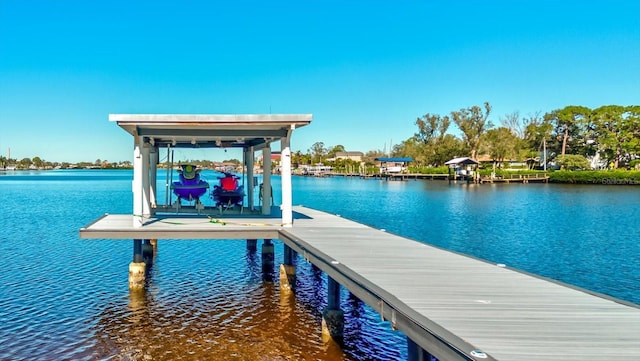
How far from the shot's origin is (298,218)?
14383 millimetres

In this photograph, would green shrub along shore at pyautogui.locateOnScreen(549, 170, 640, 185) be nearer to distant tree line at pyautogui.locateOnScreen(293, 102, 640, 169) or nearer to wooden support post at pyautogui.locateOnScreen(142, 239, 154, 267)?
distant tree line at pyautogui.locateOnScreen(293, 102, 640, 169)

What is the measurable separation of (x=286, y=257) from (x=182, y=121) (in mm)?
4065

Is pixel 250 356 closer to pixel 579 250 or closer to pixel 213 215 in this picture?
pixel 213 215

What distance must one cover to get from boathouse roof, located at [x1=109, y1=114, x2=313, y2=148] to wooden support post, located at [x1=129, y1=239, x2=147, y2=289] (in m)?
2.66

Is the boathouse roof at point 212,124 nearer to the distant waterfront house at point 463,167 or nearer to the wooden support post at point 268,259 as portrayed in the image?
the wooden support post at point 268,259

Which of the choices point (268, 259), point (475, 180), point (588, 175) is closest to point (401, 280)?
point (268, 259)

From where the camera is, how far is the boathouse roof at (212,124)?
1112cm

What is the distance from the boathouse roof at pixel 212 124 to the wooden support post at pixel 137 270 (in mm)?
2662

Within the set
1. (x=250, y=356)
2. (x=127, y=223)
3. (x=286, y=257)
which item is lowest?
(x=250, y=356)

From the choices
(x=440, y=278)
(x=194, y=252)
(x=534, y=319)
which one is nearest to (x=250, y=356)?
(x=440, y=278)

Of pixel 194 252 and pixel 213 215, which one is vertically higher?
pixel 213 215

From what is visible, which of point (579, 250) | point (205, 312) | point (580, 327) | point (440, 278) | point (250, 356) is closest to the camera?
point (580, 327)

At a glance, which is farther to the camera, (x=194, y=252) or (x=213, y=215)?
(x=194, y=252)

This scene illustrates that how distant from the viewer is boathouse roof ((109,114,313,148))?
36.5 ft
